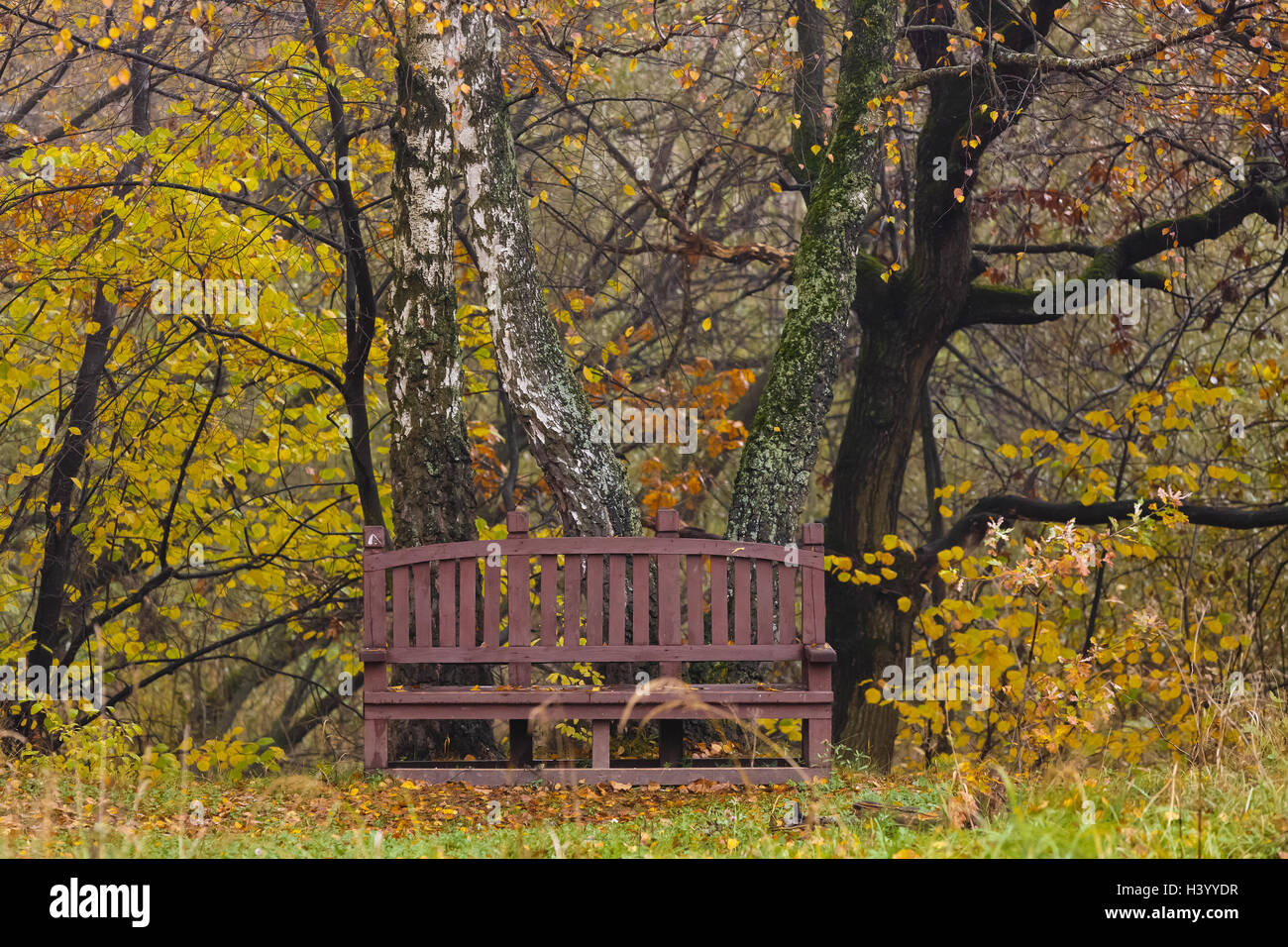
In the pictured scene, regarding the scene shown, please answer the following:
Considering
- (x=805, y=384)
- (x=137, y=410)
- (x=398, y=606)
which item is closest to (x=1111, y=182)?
(x=805, y=384)

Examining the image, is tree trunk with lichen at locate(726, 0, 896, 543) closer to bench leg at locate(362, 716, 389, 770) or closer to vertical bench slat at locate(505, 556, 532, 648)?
vertical bench slat at locate(505, 556, 532, 648)

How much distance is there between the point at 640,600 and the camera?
6.69 m

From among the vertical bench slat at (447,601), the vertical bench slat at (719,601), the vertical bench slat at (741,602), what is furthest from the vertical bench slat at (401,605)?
the vertical bench slat at (741,602)

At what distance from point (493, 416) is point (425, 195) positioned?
556 centimetres

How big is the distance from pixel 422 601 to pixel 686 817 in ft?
6.45

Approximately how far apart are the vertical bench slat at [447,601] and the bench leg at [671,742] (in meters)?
1.23

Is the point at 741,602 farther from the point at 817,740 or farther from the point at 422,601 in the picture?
the point at 422,601

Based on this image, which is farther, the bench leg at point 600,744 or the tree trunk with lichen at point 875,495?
the tree trunk with lichen at point 875,495

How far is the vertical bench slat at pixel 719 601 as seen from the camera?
6.46 meters

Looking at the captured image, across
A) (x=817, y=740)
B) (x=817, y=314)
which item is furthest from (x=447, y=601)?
(x=817, y=314)

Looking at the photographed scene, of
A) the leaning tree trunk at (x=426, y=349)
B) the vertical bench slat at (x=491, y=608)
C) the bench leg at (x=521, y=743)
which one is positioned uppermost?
the leaning tree trunk at (x=426, y=349)

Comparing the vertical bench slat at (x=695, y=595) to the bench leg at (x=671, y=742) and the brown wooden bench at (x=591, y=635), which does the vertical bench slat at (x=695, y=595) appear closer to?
the brown wooden bench at (x=591, y=635)

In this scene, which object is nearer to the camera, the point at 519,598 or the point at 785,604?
the point at 519,598
